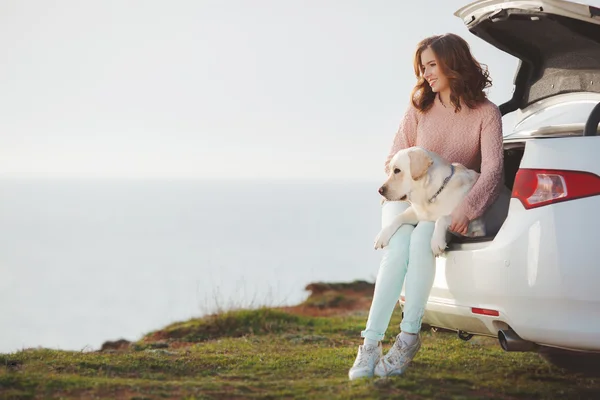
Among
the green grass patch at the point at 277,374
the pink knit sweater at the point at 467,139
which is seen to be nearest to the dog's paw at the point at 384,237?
the pink knit sweater at the point at 467,139

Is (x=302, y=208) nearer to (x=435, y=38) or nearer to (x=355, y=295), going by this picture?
(x=355, y=295)

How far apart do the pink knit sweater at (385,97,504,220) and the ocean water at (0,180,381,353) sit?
296cm

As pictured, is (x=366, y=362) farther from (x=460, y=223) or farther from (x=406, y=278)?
(x=460, y=223)

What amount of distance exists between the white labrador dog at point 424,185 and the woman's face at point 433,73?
1.56ft

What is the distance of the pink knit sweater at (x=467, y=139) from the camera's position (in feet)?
14.1

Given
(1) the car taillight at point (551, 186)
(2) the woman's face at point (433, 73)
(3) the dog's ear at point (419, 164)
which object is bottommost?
(1) the car taillight at point (551, 186)

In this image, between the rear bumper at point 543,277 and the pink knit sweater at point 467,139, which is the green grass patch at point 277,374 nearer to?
the rear bumper at point 543,277

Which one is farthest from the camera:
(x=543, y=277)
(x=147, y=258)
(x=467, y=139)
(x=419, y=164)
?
(x=147, y=258)

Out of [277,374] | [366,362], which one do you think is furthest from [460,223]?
[277,374]

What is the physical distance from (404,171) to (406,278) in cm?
60

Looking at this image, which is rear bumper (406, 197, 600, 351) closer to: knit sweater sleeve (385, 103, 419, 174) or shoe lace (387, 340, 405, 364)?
shoe lace (387, 340, 405, 364)

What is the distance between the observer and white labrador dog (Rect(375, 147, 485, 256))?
443cm

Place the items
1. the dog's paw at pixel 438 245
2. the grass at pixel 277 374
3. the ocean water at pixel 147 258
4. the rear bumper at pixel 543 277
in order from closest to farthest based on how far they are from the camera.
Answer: the rear bumper at pixel 543 277
the grass at pixel 277 374
the dog's paw at pixel 438 245
the ocean water at pixel 147 258

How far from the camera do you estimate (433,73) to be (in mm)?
4773
